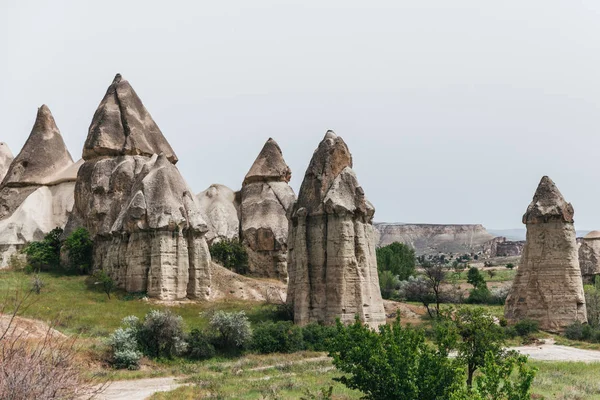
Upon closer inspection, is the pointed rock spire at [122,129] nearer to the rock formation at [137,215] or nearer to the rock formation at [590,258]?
the rock formation at [137,215]

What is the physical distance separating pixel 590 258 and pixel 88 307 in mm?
39702

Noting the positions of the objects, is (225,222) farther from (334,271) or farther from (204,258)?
(334,271)

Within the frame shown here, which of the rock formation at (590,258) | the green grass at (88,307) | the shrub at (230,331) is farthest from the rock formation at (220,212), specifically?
the rock formation at (590,258)

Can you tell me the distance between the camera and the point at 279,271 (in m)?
47.1

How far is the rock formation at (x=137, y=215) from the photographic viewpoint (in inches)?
1298

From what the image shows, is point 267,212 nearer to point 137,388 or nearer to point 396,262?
point 396,262

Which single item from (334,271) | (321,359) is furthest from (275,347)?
(334,271)

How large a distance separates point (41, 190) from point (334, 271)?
2801 cm

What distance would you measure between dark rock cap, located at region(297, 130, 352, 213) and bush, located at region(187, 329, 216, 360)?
722 cm

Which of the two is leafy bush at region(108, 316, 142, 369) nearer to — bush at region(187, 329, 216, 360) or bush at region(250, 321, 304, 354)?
bush at region(187, 329, 216, 360)

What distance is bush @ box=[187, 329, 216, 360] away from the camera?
71.7 feet

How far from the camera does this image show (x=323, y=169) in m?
27.4

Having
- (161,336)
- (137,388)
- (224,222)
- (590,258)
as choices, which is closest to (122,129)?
(224,222)

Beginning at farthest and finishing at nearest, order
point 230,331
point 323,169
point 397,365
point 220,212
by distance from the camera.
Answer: point 220,212
point 323,169
point 230,331
point 397,365
